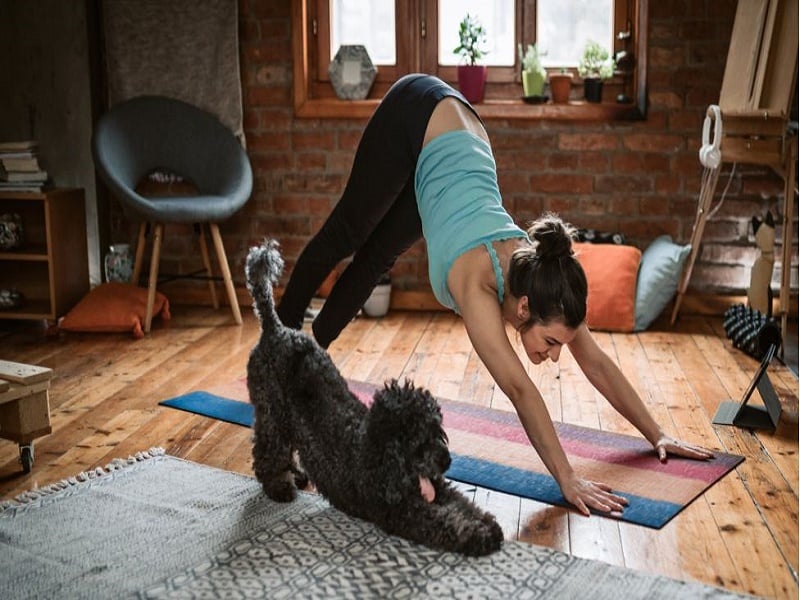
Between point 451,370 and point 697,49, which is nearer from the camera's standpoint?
point 451,370

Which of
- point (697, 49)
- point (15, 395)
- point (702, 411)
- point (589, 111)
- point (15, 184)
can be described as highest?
point (697, 49)

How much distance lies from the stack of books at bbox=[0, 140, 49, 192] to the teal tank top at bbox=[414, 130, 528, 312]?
2164 mm

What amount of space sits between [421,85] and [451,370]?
118 cm

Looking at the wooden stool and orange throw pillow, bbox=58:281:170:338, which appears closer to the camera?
the wooden stool

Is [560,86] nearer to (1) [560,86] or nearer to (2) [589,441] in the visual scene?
(1) [560,86]

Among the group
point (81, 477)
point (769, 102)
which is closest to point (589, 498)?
point (81, 477)

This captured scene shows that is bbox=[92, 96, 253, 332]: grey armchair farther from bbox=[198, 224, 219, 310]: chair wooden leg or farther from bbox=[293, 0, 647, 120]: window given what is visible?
bbox=[293, 0, 647, 120]: window

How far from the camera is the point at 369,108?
4398mm

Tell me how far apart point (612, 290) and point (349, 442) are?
2.27 m

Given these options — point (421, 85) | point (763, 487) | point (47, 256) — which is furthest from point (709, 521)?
point (47, 256)

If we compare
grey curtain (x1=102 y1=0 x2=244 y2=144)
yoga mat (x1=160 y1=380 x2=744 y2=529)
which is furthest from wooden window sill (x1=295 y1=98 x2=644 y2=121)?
yoga mat (x1=160 y1=380 x2=744 y2=529)

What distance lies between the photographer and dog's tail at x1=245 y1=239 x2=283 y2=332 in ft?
7.00

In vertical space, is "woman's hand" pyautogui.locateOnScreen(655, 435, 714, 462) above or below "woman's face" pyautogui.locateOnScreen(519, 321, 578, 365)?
below

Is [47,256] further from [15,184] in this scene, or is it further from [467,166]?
[467,166]
